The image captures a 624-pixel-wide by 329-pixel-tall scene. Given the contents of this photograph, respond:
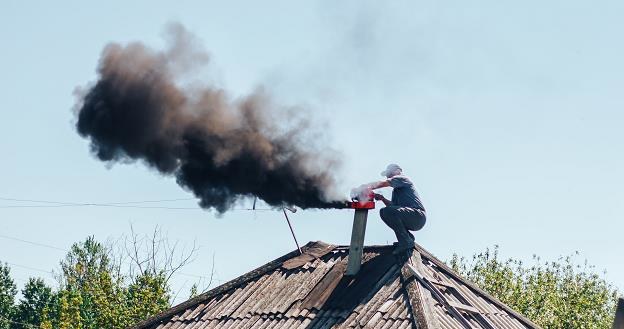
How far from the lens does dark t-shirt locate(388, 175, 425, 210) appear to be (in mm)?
17359

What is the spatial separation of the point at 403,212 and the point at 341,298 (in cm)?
170

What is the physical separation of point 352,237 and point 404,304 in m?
2.19

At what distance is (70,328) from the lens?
125 ft

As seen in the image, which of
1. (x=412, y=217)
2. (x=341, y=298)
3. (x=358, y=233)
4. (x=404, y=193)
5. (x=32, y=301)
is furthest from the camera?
Answer: (x=32, y=301)

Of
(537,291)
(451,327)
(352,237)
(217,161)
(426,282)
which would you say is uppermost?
(537,291)

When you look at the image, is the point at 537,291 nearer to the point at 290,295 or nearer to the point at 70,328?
the point at 70,328

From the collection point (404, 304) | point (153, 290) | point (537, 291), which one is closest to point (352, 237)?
point (404, 304)

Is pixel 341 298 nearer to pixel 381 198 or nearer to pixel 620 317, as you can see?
pixel 381 198

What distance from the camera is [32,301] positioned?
54.1 metres

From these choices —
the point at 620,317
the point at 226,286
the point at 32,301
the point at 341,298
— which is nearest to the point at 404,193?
the point at 341,298

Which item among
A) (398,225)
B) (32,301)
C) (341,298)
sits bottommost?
(341,298)

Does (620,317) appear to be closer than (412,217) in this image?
Yes

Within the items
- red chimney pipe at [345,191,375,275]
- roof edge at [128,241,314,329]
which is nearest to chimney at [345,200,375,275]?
red chimney pipe at [345,191,375,275]

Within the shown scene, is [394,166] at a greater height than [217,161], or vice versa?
[217,161]
